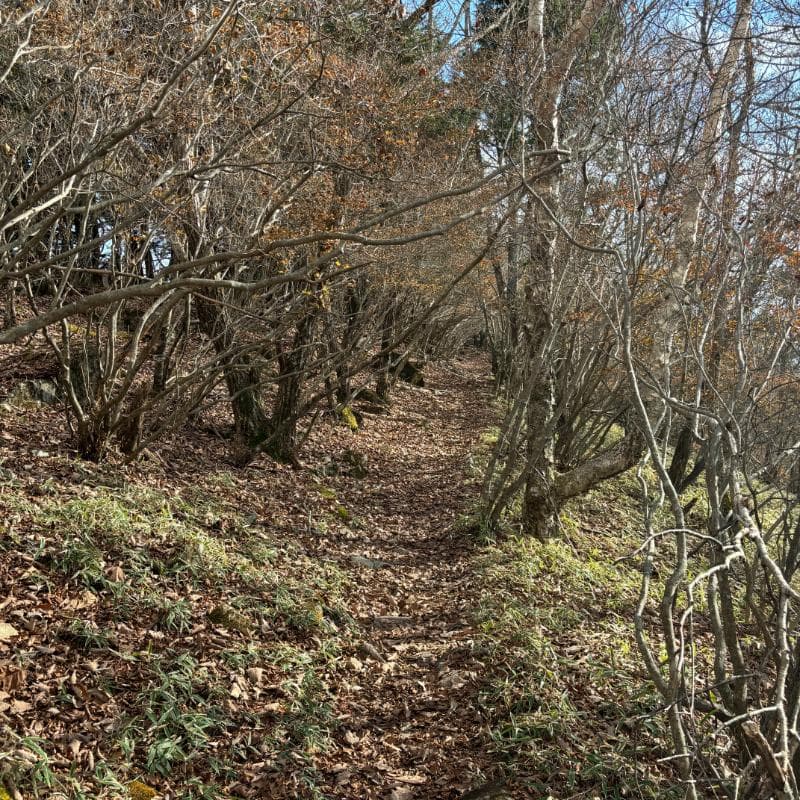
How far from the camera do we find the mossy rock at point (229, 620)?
16.2 feet

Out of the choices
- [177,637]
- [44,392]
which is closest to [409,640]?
[177,637]

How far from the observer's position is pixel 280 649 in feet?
16.1

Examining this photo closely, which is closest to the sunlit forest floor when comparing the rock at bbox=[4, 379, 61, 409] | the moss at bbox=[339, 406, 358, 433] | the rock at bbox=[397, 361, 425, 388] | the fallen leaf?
the fallen leaf

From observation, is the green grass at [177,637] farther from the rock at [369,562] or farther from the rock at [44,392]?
the rock at [44,392]

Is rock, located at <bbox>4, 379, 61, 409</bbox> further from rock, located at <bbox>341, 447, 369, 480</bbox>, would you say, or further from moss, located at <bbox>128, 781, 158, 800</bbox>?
moss, located at <bbox>128, 781, 158, 800</bbox>

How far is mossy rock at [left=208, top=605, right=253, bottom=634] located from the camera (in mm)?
4934

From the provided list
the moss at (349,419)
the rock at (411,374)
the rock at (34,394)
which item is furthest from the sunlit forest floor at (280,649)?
the rock at (411,374)

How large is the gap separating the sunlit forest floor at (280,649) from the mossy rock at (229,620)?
16mm

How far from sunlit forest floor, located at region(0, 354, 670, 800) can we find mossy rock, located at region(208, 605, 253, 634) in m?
0.02

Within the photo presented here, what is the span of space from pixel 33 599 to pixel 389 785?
8.08 feet

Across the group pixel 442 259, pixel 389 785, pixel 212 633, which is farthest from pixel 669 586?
pixel 442 259

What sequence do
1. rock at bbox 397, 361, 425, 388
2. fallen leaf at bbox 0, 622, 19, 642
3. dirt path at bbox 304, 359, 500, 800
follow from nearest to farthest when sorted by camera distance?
fallen leaf at bbox 0, 622, 19, 642 < dirt path at bbox 304, 359, 500, 800 < rock at bbox 397, 361, 425, 388

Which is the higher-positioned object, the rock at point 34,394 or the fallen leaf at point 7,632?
the rock at point 34,394

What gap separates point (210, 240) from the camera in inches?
296
